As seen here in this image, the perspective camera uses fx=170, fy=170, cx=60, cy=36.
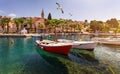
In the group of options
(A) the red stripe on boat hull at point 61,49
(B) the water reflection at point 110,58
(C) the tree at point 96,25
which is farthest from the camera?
(C) the tree at point 96,25

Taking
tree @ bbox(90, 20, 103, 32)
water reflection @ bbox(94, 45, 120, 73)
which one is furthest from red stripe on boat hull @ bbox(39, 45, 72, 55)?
tree @ bbox(90, 20, 103, 32)

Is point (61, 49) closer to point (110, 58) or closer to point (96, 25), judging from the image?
point (110, 58)

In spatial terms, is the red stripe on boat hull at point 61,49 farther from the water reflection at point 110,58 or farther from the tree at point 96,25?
the tree at point 96,25

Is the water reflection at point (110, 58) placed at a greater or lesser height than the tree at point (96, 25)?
lesser

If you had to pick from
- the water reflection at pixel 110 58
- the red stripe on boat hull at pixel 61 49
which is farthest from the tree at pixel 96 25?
the red stripe on boat hull at pixel 61 49

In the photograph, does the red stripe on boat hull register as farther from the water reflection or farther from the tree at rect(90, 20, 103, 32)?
the tree at rect(90, 20, 103, 32)

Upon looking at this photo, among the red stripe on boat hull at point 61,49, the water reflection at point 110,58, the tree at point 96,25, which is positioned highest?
the tree at point 96,25

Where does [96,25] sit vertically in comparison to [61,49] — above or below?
above

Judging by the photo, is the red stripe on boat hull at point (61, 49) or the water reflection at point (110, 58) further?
the red stripe on boat hull at point (61, 49)

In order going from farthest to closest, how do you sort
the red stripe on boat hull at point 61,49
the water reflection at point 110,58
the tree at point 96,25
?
the tree at point 96,25 < the red stripe on boat hull at point 61,49 < the water reflection at point 110,58

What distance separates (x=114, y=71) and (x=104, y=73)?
1870mm

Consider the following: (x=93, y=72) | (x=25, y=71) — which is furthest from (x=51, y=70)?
(x=93, y=72)

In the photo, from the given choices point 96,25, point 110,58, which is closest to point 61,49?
point 110,58

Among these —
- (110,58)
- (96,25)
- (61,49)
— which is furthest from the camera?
(96,25)
